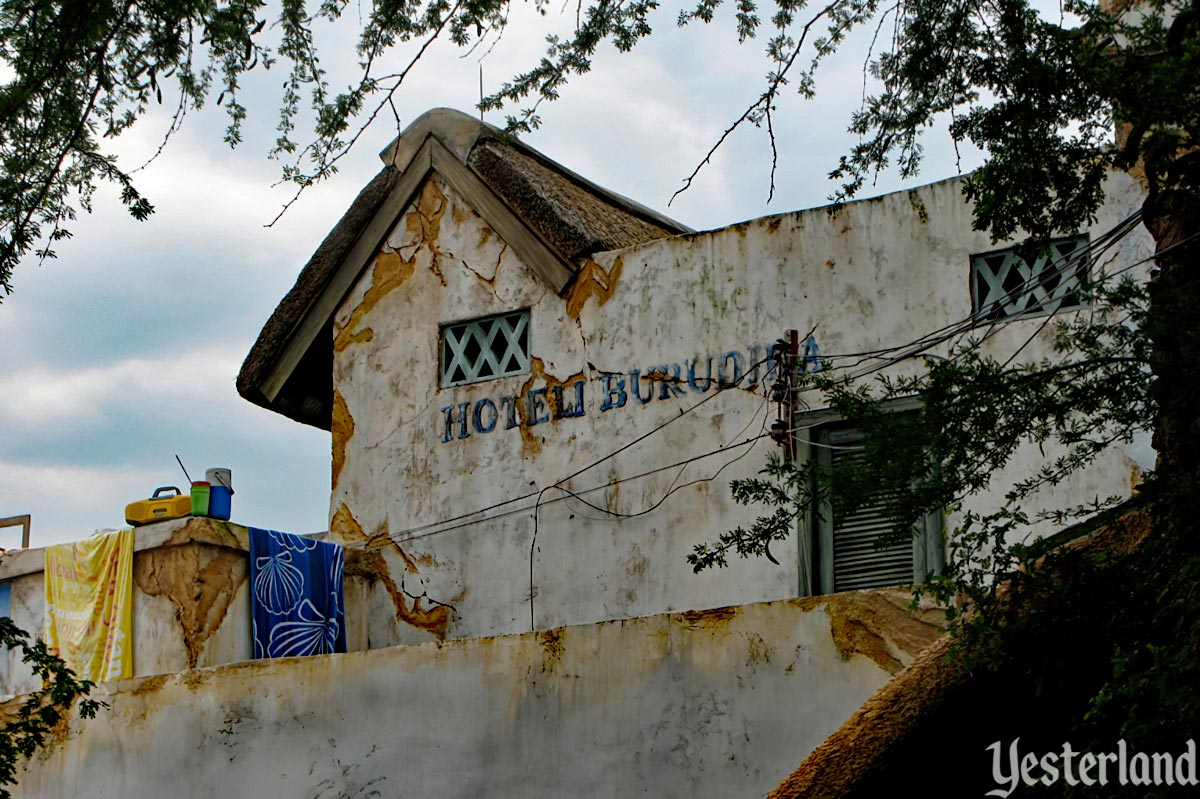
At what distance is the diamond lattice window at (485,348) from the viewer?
13055mm

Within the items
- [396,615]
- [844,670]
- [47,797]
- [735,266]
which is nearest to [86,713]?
[47,797]

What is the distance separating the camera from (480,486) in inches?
506

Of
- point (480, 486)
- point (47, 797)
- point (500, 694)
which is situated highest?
point (480, 486)

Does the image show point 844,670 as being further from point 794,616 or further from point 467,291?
point 467,291

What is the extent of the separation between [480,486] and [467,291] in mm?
1696

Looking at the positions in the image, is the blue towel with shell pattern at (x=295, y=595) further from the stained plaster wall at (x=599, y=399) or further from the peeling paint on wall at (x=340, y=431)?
the peeling paint on wall at (x=340, y=431)

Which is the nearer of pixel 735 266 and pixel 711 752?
pixel 711 752

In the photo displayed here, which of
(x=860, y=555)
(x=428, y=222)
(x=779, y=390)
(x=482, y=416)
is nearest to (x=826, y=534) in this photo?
(x=860, y=555)

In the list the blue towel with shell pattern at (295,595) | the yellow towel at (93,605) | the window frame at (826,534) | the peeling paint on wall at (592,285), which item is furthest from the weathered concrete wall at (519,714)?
the peeling paint on wall at (592,285)

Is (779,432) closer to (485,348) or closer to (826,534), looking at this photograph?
(826,534)

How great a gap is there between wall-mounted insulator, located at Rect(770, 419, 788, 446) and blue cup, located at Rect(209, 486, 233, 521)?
420cm

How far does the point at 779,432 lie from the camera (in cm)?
1070

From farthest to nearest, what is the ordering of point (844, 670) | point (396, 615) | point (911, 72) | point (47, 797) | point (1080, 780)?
point (396, 615), point (47, 797), point (844, 670), point (911, 72), point (1080, 780)

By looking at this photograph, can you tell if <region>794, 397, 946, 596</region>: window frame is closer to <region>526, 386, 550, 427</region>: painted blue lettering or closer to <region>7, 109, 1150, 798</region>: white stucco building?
<region>7, 109, 1150, 798</region>: white stucco building
